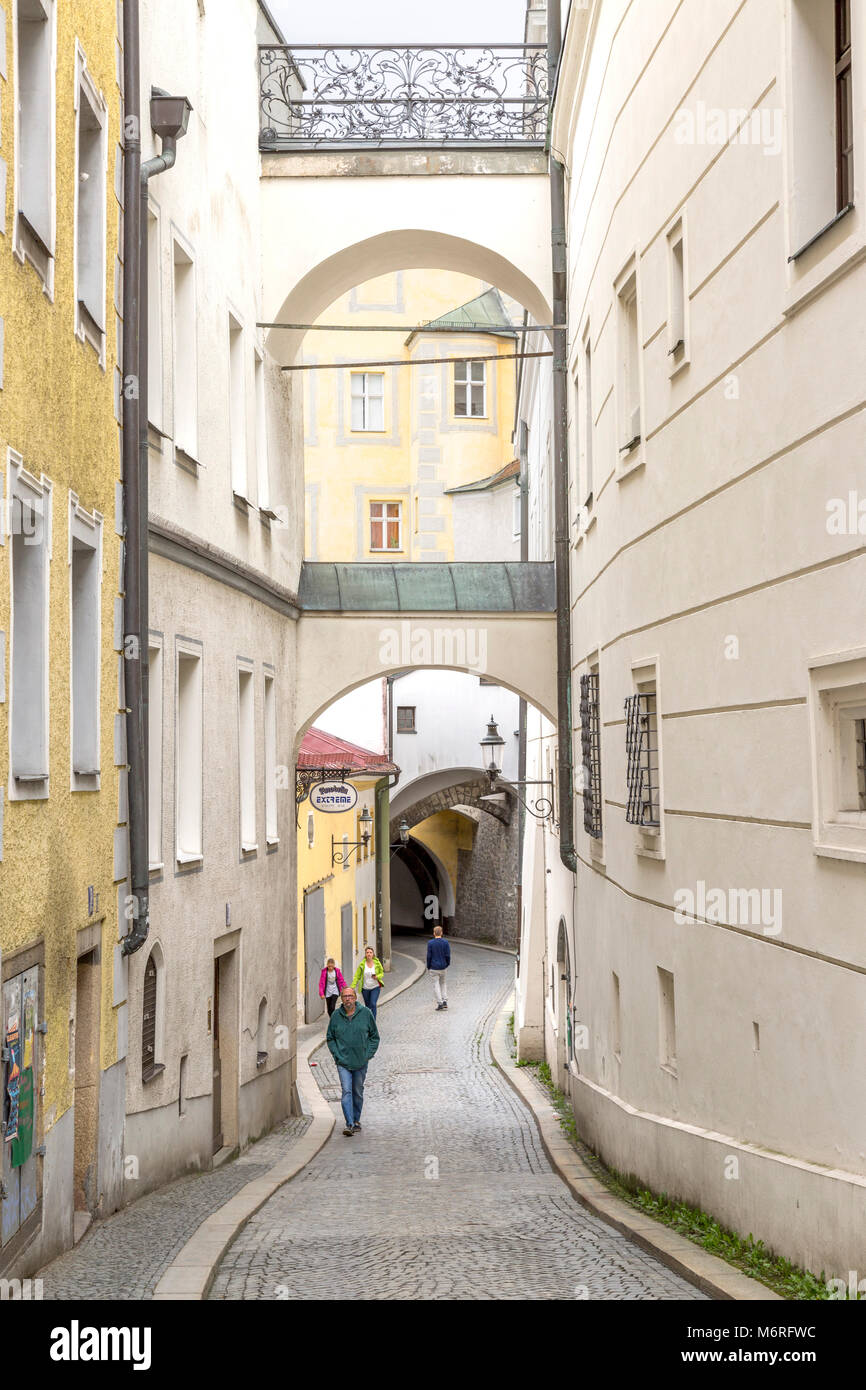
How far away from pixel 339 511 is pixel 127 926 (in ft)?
106

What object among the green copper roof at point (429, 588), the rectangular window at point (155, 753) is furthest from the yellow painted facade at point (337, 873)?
the rectangular window at point (155, 753)

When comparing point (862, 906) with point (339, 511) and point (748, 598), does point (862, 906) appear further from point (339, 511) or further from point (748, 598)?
point (339, 511)

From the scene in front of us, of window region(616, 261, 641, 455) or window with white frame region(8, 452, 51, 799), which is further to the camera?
window region(616, 261, 641, 455)

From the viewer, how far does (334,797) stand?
2194 cm

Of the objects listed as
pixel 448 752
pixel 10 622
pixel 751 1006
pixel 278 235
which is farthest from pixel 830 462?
pixel 448 752

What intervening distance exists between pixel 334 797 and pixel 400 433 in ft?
74.6

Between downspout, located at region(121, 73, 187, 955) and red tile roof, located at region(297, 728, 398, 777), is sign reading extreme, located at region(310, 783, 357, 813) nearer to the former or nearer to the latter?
red tile roof, located at region(297, 728, 398, 777)

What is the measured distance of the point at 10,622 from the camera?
761cm

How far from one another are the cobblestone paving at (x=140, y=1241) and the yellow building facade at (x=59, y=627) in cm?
17

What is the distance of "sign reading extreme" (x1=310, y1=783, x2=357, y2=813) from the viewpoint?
21.9 m

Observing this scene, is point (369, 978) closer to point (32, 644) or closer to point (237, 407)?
point (237, 407)

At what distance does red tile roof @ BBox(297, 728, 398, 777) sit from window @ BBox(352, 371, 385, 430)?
39.1 feet

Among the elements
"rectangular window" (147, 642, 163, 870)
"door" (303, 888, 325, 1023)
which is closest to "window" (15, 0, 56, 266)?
"rectangular window" (147, 642, 163, 870)

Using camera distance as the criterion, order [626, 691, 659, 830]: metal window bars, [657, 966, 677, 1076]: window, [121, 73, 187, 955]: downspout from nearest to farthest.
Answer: [657, 966, 677, 1076]: window < [626, 691, 659, 830]: metal window bars < [121, 73, 187, 955]: downspout
